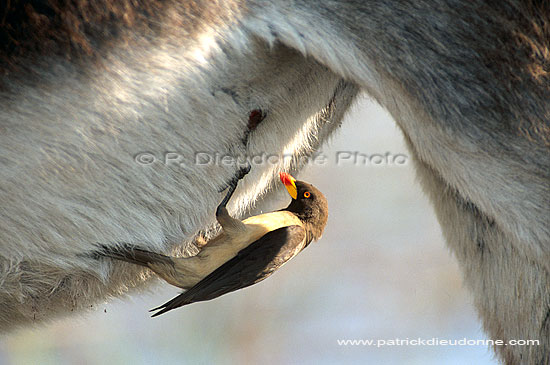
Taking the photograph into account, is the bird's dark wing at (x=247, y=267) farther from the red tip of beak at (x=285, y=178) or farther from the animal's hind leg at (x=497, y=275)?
the animal's hind leg at (x=497, y=275)

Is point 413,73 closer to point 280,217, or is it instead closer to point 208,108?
point 208,108

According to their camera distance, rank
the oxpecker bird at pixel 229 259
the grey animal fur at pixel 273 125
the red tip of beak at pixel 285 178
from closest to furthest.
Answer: the grey animal fur at pixel 273 125
the oxpecker bird at pixel 229 259
the red tip of beak at pixel 285 178

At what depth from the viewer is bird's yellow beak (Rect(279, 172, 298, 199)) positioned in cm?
97

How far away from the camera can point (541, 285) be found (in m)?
0.71

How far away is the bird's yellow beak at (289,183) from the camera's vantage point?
3.18ft

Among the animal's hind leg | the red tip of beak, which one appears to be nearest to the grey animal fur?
the animal's hind leg

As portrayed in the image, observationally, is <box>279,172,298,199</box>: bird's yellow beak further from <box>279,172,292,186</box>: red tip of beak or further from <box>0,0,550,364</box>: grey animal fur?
<box>0,0,550,364</box>: grey animal fur

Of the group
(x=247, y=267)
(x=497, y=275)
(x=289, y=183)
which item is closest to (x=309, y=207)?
(x=289, y=183)

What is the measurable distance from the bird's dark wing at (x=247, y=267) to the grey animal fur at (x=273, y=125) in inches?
3.5

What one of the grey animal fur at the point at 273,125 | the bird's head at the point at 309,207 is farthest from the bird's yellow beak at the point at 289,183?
the grey animal fur at the point at 273,125

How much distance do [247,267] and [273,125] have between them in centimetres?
19

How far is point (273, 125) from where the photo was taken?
81cm

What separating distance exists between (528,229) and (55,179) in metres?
0.47

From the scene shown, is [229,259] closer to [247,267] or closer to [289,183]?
[247,267]
